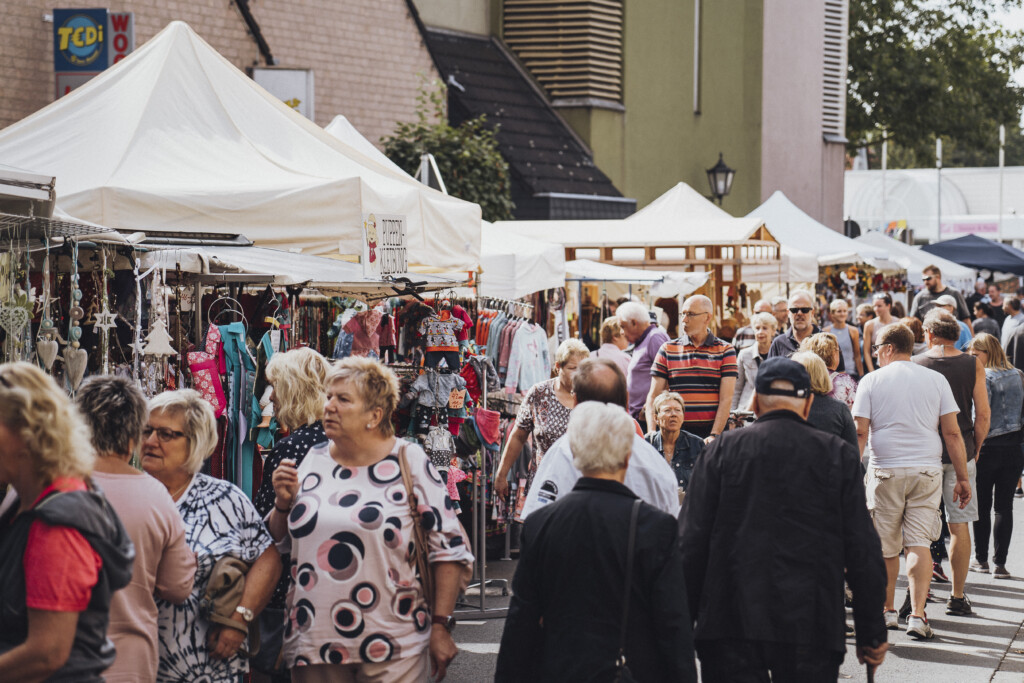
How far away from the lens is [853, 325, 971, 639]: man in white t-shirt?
8062mm

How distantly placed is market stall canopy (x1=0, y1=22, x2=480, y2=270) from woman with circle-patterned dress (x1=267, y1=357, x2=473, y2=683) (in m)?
2.89

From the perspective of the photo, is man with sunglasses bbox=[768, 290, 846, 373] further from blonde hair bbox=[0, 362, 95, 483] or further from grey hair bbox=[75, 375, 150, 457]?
blonde hair bbox=[0, 362, 95, 483]

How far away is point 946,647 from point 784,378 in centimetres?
367

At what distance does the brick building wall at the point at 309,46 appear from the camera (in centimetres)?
1410

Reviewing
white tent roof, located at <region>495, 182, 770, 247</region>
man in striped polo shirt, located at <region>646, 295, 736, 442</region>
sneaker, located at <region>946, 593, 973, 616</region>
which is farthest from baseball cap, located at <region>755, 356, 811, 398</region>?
white tent roof, located at <region>495, 182, 770, 247</region>

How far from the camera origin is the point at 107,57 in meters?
13.9

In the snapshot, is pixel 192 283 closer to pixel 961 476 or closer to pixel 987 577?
pixel 961 476

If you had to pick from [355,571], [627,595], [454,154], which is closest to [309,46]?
[454,154]

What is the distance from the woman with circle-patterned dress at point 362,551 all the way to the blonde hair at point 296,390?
0.85 meters

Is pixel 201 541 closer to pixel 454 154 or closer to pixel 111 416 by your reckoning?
pixel 111 416

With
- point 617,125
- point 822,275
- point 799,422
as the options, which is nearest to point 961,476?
point 799,422

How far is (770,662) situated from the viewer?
189 inches

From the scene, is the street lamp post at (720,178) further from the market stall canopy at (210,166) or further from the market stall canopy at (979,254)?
the market stall canopy at (210,166)

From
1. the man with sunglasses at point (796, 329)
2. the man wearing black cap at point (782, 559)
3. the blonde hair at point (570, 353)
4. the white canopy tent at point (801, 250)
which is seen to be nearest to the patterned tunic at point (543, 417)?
the blonde hair at point (570, 353)
